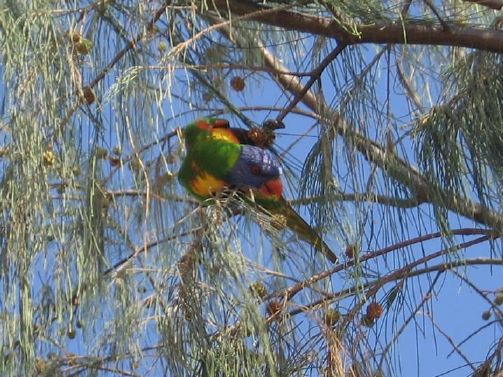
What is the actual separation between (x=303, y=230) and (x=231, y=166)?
16 cm

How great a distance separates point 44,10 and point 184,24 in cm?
33

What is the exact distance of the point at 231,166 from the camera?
71.3 inches

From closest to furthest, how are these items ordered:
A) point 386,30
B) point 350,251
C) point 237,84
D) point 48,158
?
point 48,158, point 350,251, point 386,30, point 237,84

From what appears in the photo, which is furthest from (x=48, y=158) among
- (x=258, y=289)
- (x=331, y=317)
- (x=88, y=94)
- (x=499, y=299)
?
(x=499, y=299)

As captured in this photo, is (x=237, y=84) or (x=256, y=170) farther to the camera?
(x=237, y=84)

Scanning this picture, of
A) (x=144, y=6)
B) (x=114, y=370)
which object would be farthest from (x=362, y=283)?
(x=144, y=6)

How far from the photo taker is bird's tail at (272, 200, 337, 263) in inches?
66.6

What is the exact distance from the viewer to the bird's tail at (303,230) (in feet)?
5.55

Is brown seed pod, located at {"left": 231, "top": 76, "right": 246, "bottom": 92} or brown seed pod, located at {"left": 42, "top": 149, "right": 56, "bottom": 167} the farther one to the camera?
brown seed pod, located at {"left": 231, "top": 76, "right": 246, "bottom": 92}

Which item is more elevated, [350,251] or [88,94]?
[88,94]

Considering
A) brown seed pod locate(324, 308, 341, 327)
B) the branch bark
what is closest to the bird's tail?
brown seed pod locate(324, 308, 341, 327)

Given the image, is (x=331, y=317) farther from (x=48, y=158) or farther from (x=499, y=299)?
(x=499, y=299)

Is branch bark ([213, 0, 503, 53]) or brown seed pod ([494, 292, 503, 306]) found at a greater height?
branch bark ([213, 0, 503, 53])

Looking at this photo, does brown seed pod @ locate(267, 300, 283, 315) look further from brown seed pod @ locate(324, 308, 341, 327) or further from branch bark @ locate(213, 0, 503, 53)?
branch bark @ locate(213, 0, 503, 53)
